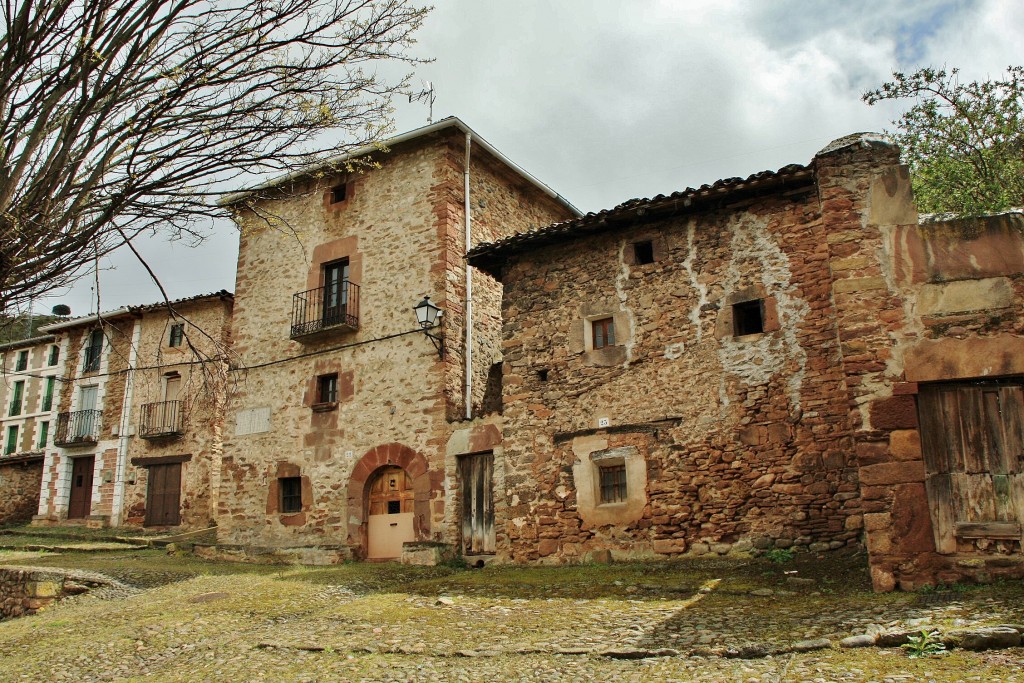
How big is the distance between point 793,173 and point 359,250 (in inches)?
326

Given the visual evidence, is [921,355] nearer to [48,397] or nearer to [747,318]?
[747,318]

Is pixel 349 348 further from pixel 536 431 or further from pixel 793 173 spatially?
pixel 793 173

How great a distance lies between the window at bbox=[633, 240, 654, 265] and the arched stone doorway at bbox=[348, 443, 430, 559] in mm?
4960

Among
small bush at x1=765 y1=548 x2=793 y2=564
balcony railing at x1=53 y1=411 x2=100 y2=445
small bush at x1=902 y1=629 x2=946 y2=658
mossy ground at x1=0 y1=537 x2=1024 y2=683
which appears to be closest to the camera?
small bush at x1=902 y1=629 x2=946 y2=658

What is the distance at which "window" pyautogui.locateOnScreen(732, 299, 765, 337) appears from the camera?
9906 mm

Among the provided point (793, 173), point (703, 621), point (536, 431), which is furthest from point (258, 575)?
point (793, 173)

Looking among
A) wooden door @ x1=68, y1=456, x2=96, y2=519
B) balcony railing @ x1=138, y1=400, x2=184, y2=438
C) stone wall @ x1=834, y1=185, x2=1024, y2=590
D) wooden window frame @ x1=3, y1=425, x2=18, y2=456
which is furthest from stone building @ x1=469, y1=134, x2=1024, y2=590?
wooden window frame @ x1=3, y1=425, x2=18, y2=456

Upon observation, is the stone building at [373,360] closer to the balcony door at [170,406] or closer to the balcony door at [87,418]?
the balcony door at [170,406]

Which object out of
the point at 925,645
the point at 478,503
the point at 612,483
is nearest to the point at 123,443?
the point at 478,503

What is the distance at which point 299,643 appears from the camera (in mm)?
6531

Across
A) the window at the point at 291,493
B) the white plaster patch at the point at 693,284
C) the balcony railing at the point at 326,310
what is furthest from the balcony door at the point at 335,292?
the white plaster patch at the point at 693,284

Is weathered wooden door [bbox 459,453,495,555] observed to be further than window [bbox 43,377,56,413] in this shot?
No

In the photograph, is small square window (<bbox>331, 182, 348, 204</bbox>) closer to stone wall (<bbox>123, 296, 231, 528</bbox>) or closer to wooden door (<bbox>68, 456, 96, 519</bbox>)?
stone wall (<bbox>123, 296, 231, 528</bbox>)

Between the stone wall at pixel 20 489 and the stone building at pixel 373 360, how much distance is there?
14.0 meters
